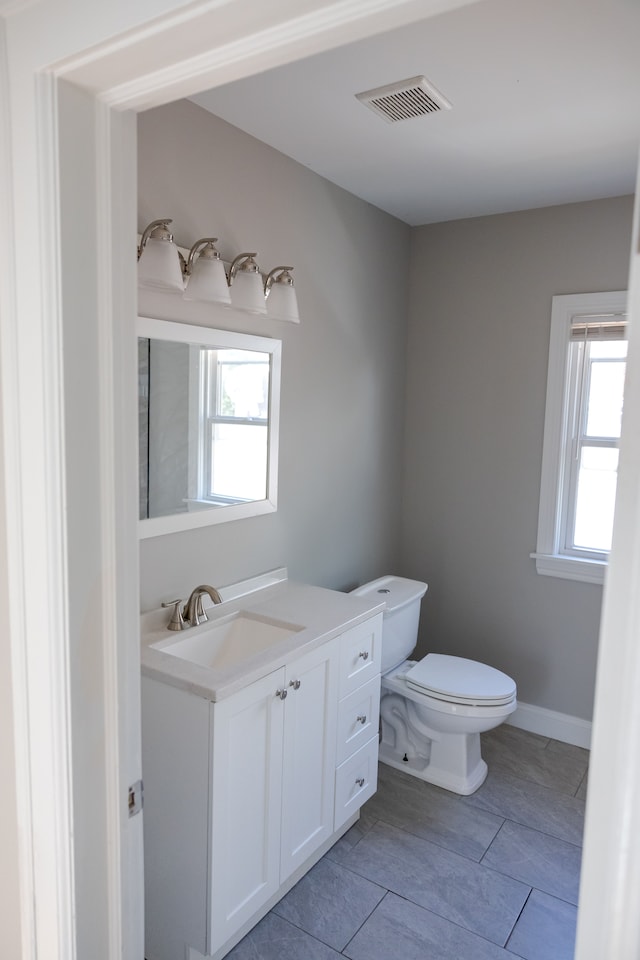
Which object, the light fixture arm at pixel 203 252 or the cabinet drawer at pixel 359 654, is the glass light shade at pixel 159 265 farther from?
the cabinet drawer at pixel 359 654

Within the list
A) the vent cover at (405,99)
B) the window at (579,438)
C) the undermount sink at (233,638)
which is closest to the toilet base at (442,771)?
the window at (579,438)

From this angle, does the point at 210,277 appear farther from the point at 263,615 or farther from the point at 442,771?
the point at 442,771

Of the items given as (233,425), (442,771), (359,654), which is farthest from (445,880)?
(233,425)

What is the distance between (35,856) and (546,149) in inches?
99.5

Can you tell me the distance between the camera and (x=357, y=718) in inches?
90.6

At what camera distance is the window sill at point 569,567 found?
2.94 meters

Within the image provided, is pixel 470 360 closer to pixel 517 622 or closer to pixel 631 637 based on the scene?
pixel 517 622

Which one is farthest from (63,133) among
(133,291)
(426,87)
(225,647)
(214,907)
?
(214,907)

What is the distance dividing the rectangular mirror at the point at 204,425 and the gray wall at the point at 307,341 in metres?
0.06

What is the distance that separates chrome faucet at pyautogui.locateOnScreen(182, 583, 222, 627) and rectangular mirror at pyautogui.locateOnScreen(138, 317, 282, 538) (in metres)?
0.22

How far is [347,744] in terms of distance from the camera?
225cm

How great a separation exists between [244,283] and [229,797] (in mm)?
1553

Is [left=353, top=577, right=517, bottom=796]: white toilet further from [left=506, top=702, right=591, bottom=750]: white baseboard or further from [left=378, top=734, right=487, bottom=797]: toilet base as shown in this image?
[left=506, top=702, right=591, bottom=750]: white baseboard

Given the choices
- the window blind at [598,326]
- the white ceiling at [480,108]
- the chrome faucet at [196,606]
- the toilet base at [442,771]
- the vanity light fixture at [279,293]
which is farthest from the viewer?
the window blind at [598,326]
